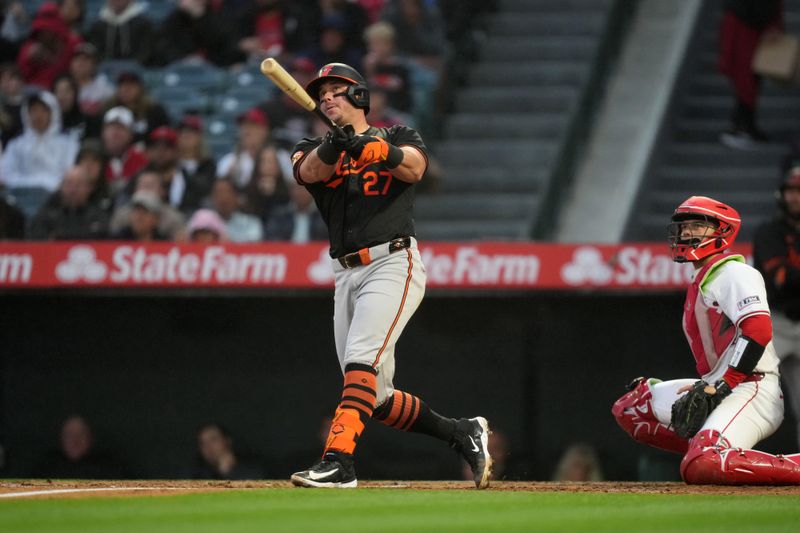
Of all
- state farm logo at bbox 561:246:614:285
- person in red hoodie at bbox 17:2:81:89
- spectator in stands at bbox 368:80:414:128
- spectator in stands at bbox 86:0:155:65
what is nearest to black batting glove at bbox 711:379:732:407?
state farm logo at bbox 561:246:614:285

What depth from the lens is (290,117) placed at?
439 inches

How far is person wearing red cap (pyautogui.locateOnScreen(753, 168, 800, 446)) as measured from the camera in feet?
25.5

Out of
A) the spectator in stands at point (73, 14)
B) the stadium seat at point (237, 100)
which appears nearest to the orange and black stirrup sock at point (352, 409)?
the stadium seat at point (237, 100)

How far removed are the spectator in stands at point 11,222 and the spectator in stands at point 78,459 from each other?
4.34 feet

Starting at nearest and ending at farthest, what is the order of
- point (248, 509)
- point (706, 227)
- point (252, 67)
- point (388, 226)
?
point (248, 509) < point (388, 226) < point (706, 227) < point (252, 67)

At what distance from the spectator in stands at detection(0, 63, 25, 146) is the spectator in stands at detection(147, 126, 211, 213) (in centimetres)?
126

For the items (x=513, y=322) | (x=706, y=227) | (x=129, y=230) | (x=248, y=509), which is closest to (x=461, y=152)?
(x=513, y=322)

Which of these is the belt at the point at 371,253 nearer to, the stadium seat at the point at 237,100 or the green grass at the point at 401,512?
the green grass at the point at 401,512

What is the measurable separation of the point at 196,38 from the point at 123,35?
0.63m

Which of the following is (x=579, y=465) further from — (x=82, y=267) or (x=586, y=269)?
(x=82, y=267)

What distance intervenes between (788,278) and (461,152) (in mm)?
4173

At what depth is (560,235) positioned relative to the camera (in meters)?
10.6

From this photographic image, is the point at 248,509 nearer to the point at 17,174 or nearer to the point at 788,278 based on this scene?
the point at 788,278

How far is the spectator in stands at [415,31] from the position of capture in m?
11.6
